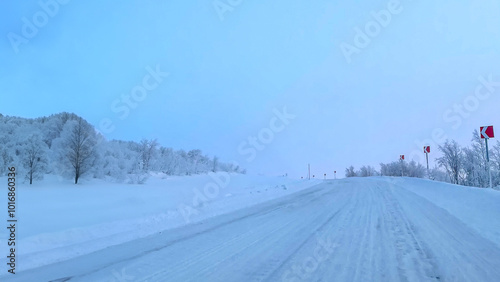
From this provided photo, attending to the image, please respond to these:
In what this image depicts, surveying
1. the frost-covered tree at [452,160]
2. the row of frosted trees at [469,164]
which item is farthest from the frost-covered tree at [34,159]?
the frost-covered tree at [452,160]

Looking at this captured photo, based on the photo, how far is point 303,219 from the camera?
9.52 meters

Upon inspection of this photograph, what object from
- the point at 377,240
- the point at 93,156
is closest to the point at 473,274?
the point at 377,240

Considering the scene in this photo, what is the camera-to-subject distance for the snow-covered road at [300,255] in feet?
15.0

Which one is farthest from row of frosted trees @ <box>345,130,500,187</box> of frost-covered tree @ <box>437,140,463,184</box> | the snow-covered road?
the snow-covered road

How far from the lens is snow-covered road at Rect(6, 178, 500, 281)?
4.57 m

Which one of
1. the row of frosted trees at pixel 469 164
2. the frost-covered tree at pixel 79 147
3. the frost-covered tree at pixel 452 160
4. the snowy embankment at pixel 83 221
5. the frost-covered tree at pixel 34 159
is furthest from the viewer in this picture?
the frost-covered tree at pixel 452 160

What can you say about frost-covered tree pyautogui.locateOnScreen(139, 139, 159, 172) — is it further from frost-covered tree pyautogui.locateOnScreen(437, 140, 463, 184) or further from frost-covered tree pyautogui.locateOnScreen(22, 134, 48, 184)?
frost-covered tree pyautogui.locateOnScreen(437, 140, 463, 184)

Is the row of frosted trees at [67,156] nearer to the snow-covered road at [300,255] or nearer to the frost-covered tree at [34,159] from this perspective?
the frost-covered tree at [34,159]

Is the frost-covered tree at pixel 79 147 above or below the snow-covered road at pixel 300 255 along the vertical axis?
above

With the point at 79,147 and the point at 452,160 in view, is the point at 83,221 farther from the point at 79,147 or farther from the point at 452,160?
the point at 452,160

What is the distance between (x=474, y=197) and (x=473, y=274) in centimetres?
946

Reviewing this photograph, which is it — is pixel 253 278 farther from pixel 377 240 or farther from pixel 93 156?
pixel 93 156

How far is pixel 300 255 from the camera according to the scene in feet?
18.2

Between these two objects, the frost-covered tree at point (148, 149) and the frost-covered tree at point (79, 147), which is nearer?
the frost-covered tree at point (79, 147)
